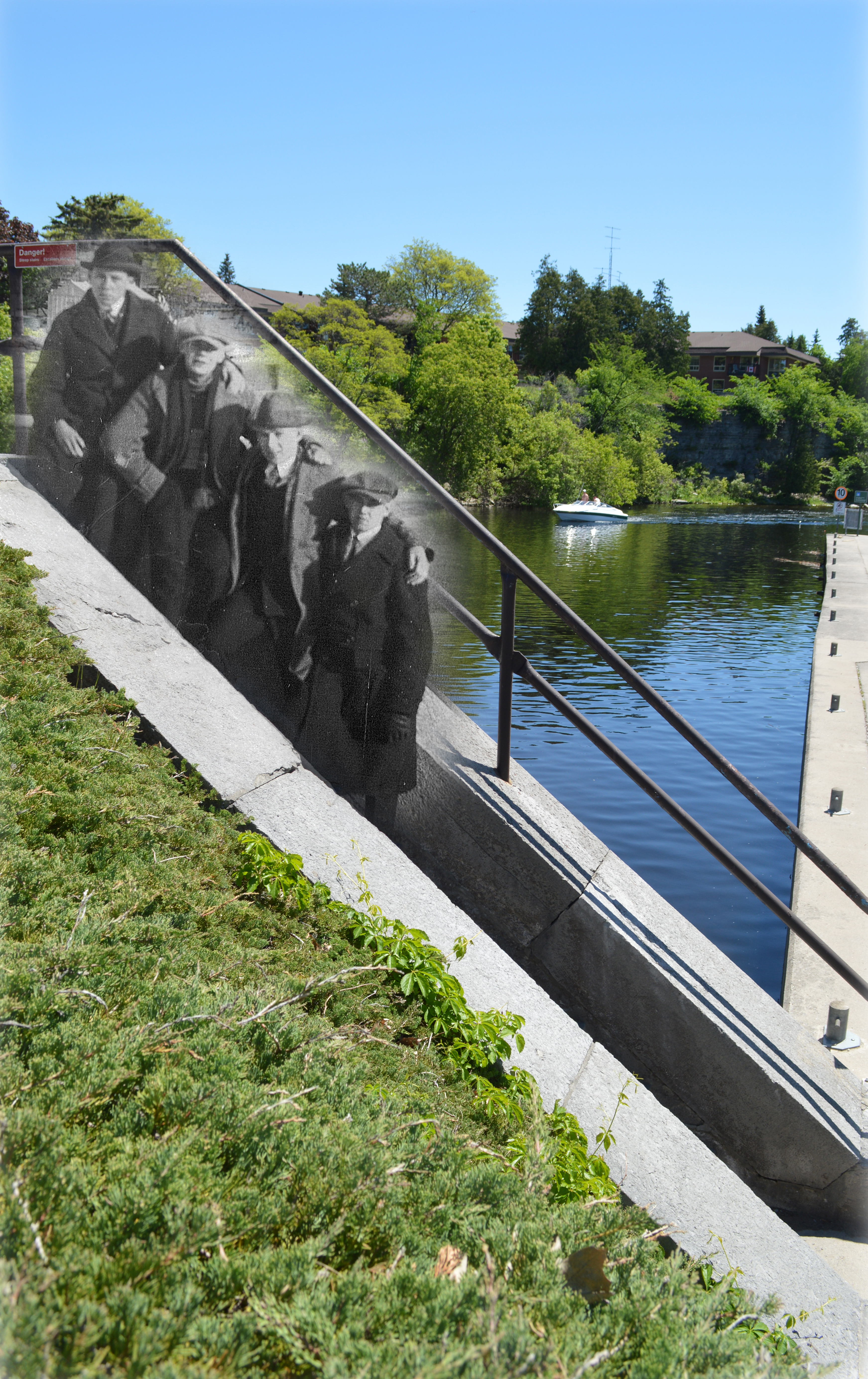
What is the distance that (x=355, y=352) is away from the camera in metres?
43.5

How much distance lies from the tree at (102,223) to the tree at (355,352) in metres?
26.7

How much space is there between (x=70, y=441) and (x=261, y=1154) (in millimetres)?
4540

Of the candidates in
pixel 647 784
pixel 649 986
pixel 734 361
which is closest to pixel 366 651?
pixel 647 784

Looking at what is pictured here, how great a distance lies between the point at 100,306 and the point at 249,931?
4097 millimetres

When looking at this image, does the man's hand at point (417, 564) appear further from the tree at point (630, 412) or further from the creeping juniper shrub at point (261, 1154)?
the tree at point (630, 412)

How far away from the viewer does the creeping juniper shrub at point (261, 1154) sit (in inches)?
54.8

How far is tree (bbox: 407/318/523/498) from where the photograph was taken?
35500 mm

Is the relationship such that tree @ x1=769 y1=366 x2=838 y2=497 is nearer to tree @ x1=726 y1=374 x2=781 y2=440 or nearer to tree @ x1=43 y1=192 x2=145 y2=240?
tree @ x1=726 y1=374 x2=781 y2=440

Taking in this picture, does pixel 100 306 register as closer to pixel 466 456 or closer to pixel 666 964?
pixel 666 964

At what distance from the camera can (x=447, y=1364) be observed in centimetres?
132

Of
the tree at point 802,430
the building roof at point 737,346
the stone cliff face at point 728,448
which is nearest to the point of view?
the tree at point 802,430

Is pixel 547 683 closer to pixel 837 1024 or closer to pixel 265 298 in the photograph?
pixel 837 1024

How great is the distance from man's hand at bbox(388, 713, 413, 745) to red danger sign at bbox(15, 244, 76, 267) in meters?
3.36

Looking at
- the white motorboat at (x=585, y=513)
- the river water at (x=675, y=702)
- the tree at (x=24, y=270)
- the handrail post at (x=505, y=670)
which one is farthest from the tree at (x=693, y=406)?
the handrail post at (x=505, y=670)
